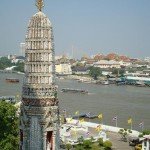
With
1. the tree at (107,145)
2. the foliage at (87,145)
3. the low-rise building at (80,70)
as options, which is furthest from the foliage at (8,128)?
the low-rise building at (80,70)

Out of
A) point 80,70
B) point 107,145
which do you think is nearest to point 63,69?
point 80,70

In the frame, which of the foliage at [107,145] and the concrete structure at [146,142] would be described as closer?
the concrete structure at [146,142]

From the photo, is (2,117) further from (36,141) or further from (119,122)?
(119,122)

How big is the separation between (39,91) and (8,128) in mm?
7601

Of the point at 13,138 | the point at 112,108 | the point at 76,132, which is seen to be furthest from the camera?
the point at 112,108

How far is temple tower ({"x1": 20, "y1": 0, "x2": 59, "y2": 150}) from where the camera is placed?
8500mm

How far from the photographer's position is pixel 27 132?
852cm

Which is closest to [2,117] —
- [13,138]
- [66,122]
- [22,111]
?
[13,138]

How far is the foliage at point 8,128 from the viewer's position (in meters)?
15.0

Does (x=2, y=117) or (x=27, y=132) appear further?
(x=2, y=117)

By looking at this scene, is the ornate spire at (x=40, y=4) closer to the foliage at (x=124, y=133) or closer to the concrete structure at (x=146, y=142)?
the concrete structure at (x=146, y=142)

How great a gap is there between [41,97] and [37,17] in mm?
1485

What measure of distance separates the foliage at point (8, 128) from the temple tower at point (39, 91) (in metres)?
6.48

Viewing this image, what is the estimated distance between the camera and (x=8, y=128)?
15.8 metres
